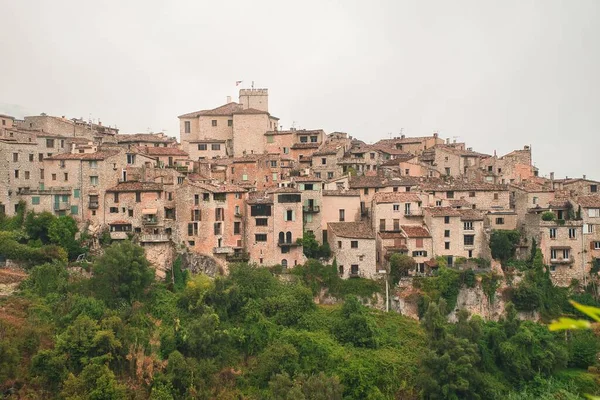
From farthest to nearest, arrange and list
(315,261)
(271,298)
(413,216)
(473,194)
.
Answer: (473,194)
(413,216)
(315,261)
(271,298)

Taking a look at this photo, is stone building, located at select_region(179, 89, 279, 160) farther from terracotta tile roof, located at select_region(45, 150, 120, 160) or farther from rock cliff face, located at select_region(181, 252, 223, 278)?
rock cliff face, located at select_region(181, 252, 223, 278)

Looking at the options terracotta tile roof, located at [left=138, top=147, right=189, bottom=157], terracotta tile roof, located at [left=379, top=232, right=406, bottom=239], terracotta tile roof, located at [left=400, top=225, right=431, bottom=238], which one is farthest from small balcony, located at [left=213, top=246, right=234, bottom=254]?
terracotta tile roof, located at [left=138, top=147, right=189, bottom=157]

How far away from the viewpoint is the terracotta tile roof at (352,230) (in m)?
40.6

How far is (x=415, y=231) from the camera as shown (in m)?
41.8

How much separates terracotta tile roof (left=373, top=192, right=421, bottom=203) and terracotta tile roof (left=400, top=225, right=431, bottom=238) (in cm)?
209

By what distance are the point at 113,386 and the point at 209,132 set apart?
35013 millimetres

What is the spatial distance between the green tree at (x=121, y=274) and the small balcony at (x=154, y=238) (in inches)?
140

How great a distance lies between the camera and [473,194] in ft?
155

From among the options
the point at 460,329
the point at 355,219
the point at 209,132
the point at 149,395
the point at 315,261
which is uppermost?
the point at 209,132

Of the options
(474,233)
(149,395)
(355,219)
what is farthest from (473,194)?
(149,395)

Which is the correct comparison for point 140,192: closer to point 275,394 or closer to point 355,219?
point 355,219

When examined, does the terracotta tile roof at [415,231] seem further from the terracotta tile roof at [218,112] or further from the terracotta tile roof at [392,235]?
the terracotta tile roof at [218,112]

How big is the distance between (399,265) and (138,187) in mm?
19904

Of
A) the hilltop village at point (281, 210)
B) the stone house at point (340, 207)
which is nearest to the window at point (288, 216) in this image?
the hilltop village at point (281, 210)
